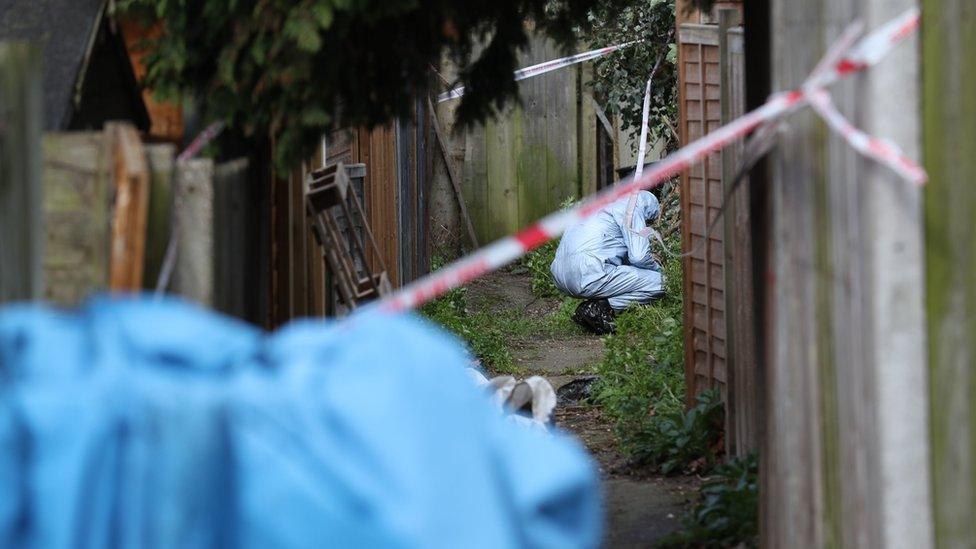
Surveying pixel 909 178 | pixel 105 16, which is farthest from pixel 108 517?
pixel 105 16

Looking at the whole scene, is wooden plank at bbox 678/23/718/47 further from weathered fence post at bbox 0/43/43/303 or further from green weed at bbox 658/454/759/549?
weathered fence post at bbox 0/43/43/303

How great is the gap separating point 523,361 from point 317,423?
8623 mm

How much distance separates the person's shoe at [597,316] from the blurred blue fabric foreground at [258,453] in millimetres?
9594

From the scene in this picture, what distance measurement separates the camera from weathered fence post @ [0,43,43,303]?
2713 millimetres

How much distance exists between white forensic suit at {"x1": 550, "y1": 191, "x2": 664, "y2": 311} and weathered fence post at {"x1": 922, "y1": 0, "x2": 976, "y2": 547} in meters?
8.33

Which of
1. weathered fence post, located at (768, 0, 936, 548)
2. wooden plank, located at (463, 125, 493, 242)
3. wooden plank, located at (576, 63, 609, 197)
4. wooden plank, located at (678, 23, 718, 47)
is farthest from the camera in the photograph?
wooden plank, located at (576, 63, 609, 197)

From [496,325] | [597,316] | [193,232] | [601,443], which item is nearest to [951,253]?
[193,232]

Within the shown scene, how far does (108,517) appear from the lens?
6.38 ft

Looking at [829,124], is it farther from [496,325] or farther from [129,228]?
[496,325]

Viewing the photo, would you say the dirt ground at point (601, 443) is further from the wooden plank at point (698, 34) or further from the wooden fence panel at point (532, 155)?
the wooden plank at point (698, 34)

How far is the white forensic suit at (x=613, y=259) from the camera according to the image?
1164 centimetres

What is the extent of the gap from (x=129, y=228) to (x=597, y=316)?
9083 millimetres

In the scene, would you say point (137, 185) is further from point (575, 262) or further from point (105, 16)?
point (575, 262)

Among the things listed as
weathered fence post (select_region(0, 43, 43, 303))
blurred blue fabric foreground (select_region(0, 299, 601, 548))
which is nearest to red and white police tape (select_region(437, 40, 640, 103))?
weathered fence post (select_region(0, 43, 43, 303))
